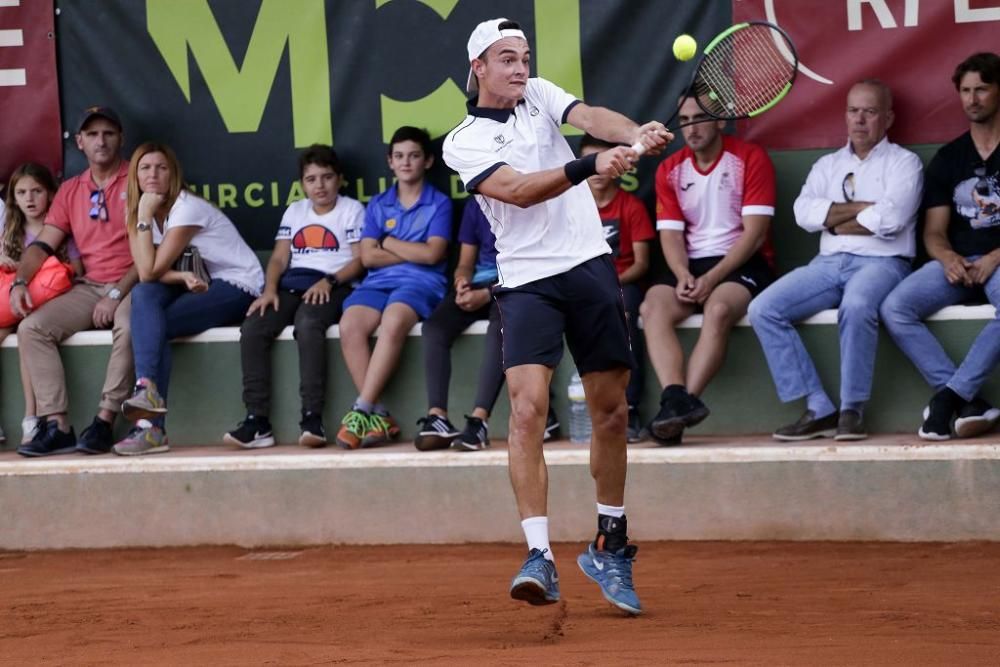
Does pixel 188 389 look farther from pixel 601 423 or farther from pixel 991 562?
pixel 991 562

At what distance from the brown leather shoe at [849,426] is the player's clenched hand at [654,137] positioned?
2.63 m

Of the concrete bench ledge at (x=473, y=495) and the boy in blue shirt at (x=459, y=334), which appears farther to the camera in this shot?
the boy in blue shirt at (x=459, y=334)

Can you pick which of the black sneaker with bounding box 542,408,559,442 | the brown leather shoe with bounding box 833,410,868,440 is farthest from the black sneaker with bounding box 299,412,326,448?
the brown leather shoe with bounding box 833,410,868,440

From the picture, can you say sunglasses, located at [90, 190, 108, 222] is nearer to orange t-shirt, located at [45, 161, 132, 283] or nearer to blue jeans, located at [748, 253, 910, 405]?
orange t-shirt, located at [45, 161, 132, 283]

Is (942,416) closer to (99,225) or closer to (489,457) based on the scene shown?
(489,457)

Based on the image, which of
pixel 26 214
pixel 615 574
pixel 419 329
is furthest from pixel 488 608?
pixel 26 214

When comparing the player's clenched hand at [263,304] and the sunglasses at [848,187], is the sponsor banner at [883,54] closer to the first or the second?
the sunglasses at [848,187]

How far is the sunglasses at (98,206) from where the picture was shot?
26.5 feet

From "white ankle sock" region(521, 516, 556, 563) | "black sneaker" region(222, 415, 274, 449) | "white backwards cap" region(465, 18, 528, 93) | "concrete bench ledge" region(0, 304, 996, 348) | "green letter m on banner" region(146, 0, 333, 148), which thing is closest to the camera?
"white ankle sock" region(521, 516, 556, 563)

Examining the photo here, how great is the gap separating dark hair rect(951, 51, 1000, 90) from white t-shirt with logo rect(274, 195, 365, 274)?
10.5ft

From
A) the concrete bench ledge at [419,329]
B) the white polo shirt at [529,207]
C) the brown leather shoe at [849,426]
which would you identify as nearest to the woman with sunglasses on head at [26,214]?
the concrete bench ledge at [419,329]

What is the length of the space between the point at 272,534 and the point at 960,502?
3320 mm

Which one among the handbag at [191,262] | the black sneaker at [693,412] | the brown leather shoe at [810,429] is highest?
the handbag at [191,262]

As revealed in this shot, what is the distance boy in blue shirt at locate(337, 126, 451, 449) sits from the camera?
734cm
